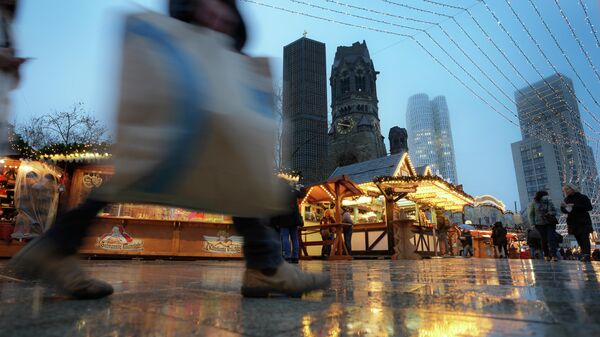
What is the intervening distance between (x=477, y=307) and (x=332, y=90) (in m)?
75.0

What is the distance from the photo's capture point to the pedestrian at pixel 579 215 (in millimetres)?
7082

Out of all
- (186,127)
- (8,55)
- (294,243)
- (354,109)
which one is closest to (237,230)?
(186,127)

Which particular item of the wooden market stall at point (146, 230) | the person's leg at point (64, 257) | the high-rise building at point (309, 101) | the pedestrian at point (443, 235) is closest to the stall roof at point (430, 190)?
the pedestrian at point (443, 235)

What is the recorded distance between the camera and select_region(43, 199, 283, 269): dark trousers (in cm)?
142

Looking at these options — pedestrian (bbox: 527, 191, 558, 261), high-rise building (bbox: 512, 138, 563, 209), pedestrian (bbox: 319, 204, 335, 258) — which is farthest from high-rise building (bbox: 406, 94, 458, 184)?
pedestrian (bbox: 527, 191, 558, 261)

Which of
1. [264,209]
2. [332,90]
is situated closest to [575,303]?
[264,209]

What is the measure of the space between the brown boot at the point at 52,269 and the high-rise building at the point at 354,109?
62.1 meters

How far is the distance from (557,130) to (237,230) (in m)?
21.4

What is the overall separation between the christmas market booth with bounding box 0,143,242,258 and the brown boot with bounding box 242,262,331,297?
26.5ft

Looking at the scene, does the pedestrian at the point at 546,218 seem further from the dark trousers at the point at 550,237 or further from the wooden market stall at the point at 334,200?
the wooden market stall at the point at 334,200

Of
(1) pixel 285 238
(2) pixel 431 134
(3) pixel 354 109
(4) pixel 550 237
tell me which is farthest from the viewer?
(2) pixel 431 134

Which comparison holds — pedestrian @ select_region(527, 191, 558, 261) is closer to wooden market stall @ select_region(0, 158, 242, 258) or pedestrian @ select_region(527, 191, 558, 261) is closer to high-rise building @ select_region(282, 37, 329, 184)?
wooden market stall @ select_region(0, 158, 242, 258)

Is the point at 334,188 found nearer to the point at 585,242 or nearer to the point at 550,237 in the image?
the point at 550,237

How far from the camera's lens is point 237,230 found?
5.38 feet
